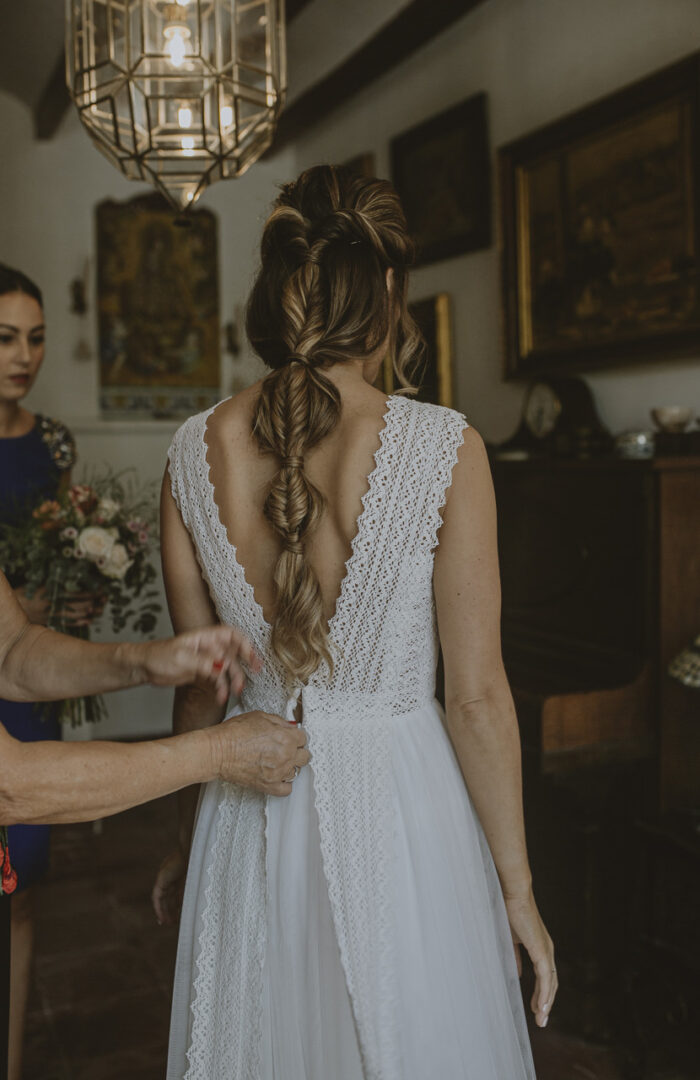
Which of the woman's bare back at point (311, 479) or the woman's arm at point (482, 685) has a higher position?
the woman's bare back at point (311, 479)

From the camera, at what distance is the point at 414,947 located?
1486 mm

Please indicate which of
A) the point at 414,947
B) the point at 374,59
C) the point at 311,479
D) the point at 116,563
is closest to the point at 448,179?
the point at 374,59

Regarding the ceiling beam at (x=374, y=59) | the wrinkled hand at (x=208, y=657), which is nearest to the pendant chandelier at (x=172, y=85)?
the wrinkled hand at (x=208, y=657)

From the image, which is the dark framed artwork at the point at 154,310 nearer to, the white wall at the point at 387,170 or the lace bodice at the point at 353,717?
the white wall at the point at 387,170

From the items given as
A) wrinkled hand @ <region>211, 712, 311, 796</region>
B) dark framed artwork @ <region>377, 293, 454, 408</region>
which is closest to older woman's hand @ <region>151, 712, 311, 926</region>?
wrinkled hand @ <region>211, 712, 311, 796</region>

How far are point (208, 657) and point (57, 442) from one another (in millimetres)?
1937

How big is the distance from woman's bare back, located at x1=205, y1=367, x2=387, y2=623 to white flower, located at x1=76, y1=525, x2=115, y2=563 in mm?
1346

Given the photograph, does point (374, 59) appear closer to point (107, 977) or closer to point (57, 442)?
point (57, 442)

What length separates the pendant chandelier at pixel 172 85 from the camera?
2.39 metres

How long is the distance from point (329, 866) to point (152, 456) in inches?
206

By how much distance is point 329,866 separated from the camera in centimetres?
148

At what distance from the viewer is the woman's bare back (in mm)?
1485

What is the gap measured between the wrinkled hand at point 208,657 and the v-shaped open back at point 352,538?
0.20ft

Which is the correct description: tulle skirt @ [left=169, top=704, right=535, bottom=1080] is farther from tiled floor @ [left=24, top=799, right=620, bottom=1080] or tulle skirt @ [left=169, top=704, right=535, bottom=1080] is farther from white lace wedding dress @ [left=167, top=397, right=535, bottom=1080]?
tiled floor @ [left=24, top=799, right=620, bottom=1080]
